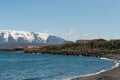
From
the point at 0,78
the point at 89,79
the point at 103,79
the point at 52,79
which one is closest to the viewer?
the point at 103,79

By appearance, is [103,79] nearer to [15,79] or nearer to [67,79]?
[67,79]

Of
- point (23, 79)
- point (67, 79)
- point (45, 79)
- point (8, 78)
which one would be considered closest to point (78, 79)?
point (67, 79)

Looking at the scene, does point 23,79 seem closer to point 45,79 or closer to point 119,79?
point 45,79

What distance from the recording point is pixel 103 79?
133 feet

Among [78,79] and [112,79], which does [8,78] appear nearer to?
[78,79]

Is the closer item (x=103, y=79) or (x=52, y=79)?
(x=103, y=79)

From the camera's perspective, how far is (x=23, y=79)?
1964 inches

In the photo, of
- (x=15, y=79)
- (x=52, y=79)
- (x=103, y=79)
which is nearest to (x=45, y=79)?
(x=52, y=79)

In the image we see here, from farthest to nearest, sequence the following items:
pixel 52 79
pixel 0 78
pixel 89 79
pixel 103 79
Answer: pixel 0 78
pixel 52 79
pixel 89 79
pixel 103 79

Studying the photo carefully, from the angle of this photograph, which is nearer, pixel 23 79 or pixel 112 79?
pixel 112 79

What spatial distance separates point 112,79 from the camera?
4072 centimetres

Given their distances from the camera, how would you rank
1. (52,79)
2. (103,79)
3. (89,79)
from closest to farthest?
1. (103,79)
2. (89,79)
3. (52,79)

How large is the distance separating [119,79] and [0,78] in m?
20.1

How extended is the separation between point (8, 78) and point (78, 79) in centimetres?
1228
